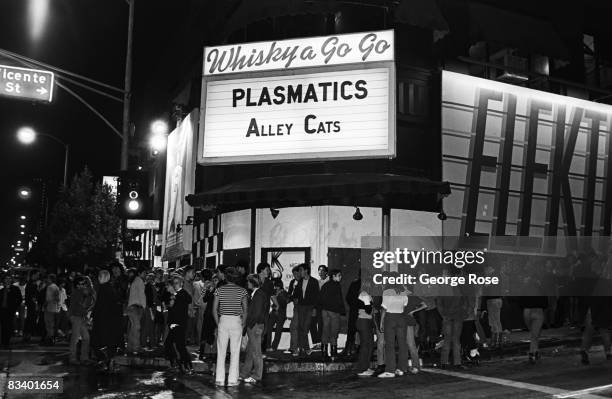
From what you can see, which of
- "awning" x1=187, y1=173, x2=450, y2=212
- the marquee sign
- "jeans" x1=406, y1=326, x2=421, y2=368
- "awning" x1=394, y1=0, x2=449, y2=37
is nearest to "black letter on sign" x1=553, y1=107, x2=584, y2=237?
the marquee sign

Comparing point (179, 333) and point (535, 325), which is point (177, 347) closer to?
point (179, 333)

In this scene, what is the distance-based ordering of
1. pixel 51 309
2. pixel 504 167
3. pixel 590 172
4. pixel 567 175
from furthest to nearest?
pixel 590 172 → pixel 567 175 → pixel 504 167 → pixel 51 309

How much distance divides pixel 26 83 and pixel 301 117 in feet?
22.1

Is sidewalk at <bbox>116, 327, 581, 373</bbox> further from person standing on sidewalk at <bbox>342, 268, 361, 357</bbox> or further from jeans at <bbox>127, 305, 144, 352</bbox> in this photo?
person standing on sidewalk at <bbox>342, 268, 361, 357</bbox>

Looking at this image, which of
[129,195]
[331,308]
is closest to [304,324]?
[331,308]

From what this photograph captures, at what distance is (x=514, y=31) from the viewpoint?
1908cm

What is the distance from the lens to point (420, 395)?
9.41 m

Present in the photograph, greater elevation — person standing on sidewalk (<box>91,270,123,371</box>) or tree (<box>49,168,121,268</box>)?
tree (<box>49,168,121,268</box>)

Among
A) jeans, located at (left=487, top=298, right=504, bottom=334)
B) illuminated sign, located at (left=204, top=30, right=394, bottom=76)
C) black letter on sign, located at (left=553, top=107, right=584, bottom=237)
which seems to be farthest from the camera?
black letter on sign, located at (left=553, top=107, right=584, bottom=237)

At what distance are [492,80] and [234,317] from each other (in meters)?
12.5

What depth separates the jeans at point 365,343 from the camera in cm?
1195

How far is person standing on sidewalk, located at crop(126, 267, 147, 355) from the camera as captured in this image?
14125 mm

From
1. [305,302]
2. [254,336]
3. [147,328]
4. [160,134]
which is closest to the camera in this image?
[254,336]

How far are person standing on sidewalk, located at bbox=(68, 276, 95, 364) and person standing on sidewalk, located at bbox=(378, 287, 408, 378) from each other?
618 cm
